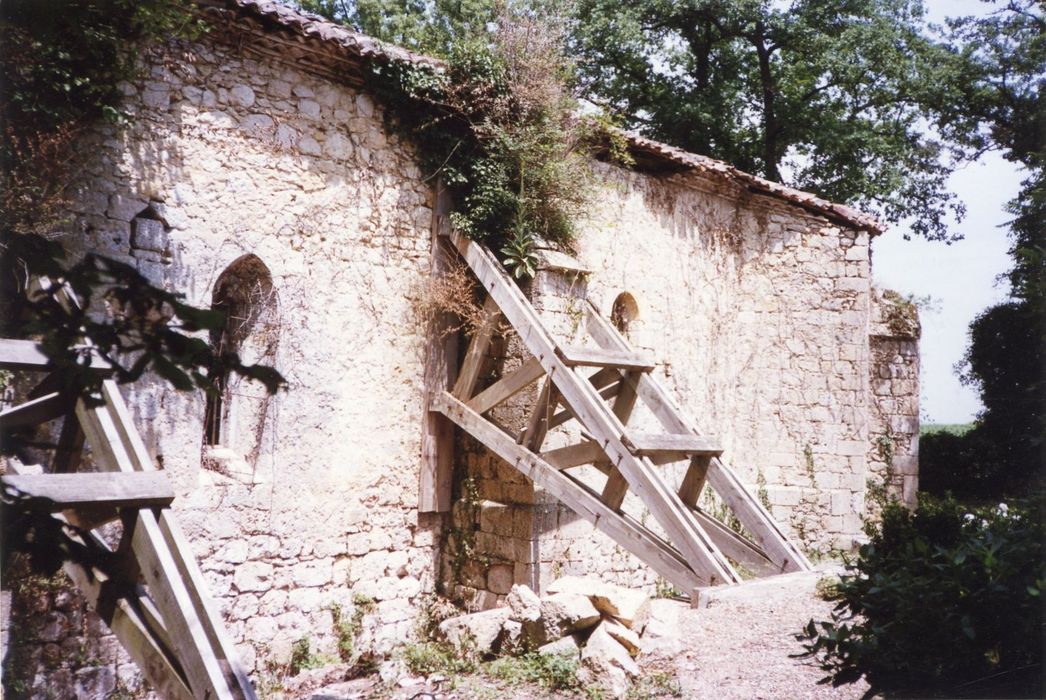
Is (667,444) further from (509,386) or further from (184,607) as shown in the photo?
(184,607)

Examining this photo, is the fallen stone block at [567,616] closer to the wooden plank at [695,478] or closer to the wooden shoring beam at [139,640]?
the wooden plank at [695,478]

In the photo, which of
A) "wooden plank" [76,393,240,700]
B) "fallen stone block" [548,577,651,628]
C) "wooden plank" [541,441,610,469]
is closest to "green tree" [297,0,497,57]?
"wooden plank" [541,441,610,469]

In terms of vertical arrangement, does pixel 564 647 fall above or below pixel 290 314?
below

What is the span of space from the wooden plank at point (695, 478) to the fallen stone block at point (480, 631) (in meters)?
1.85

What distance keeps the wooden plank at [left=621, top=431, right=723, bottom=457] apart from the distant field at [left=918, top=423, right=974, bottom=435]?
11.8m

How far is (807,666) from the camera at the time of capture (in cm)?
520

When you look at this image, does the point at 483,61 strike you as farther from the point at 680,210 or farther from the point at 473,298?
the point at 680,210

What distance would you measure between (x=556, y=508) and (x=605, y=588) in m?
1.52

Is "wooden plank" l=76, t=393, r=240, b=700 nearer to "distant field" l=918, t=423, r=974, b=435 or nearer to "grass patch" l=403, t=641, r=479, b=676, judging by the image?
"grass patch" l=403, t=641, r=479, b=676

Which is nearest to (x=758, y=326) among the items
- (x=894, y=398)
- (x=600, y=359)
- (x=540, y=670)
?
(x=894, y=398)

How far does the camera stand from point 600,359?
23.5 ft

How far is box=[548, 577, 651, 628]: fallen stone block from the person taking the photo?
19.7 feet

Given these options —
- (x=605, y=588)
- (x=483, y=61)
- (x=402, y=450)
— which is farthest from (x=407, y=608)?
(x=483, y=61)

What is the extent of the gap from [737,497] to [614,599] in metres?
1.74
